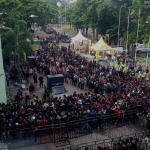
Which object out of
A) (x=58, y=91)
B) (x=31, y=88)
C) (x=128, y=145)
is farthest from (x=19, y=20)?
(x=128, y=145)

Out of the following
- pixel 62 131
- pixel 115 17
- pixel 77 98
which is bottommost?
pixel 62 131

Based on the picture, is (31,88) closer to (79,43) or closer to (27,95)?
(27,95)

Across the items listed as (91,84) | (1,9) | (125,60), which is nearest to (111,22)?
(125,60)

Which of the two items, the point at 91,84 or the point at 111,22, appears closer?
the point at 91,84

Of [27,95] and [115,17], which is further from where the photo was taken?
[115,17]

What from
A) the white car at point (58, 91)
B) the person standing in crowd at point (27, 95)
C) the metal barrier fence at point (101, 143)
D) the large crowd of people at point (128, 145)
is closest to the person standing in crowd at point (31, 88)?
the person standing in crowd at point (27, 95)

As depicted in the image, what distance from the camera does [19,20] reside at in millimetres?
31828

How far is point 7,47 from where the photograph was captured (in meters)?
26.0

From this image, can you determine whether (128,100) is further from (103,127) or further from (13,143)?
(13,143)

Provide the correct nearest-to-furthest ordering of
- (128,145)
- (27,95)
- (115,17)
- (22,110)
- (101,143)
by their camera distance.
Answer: (128,145)
(101,143)
(22,110)
(27,95)
(115,17)

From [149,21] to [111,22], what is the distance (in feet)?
35.8

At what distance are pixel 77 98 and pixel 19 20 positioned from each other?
15.5 m

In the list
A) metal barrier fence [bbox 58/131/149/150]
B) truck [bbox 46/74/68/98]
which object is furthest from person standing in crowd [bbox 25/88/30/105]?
metal barrier fence [bbox 58/131/149/150]

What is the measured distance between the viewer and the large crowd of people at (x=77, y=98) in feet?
54.3
